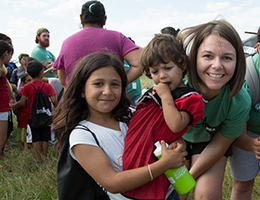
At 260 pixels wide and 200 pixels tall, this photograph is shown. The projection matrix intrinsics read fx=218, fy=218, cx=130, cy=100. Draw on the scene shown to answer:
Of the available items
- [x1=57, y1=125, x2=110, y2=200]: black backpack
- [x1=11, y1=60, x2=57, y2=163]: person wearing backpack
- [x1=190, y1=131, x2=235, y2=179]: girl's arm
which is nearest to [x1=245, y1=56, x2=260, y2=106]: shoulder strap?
[x1=190, y1=131, x2=235, y2=179]: girl's arm

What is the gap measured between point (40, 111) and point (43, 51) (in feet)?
4.71

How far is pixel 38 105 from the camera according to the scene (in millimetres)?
3908

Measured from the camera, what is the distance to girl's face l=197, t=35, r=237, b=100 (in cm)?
155

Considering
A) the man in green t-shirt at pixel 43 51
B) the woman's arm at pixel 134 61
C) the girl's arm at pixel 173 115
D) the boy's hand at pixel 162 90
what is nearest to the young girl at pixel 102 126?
the girl's arm at pixel 173 115

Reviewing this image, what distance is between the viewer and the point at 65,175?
1.32m

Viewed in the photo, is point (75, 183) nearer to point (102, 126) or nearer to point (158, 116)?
point (102, 126)

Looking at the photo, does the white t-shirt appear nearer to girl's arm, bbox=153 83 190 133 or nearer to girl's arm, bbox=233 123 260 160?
girl's arm, bbox=153 83 190 133

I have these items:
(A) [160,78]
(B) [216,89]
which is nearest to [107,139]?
(A) [160,78]

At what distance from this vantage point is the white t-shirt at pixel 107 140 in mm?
1301

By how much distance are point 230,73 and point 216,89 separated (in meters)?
0.16

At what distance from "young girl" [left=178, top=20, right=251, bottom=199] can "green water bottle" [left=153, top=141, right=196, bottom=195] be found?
57 centimetres

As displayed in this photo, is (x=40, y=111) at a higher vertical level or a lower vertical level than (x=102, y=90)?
lower

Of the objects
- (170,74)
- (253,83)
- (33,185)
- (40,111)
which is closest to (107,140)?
(170,74)

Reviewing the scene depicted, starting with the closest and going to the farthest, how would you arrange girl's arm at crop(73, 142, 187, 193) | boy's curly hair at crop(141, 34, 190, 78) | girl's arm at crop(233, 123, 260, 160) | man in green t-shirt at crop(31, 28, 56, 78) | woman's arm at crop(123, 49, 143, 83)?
girl's arm at crop(73, 142, 187, 193)
boy's curly hair at crop(141, 34, 190, 78)
girl's arm at crop(233, 123, 260, 160)
woman's arm at crop(123, 49, 143, 83)
man in green t-shirt at crop(31, 28, 56, 78)
